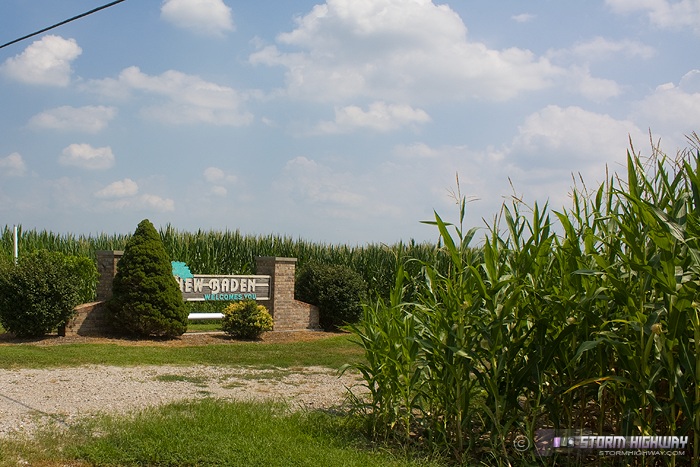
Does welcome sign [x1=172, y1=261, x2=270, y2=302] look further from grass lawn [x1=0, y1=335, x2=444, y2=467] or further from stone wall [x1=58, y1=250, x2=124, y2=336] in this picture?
grass lawn [x1=0, y1=335, x2=444, y2=467]

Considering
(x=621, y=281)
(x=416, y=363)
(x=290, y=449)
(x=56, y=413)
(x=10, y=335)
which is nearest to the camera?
(x=621, y=281)

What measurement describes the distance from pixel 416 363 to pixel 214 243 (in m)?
17.3

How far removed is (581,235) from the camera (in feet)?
17.4

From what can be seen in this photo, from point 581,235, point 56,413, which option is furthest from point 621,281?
point 56,413

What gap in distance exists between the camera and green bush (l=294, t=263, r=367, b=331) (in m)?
18.2

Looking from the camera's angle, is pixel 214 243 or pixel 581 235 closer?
pixel 581 235

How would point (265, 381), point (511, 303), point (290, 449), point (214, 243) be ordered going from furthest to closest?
point (214, 243) → point (265, 381) → point (290, 449) → point (511, 303)

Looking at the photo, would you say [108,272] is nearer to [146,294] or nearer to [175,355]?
[146,294]

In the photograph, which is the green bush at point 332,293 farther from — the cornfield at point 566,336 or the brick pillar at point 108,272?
the cornfield at point 566,336

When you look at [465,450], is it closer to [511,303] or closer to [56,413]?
[511,303]

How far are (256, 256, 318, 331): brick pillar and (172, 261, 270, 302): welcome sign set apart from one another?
24 cm

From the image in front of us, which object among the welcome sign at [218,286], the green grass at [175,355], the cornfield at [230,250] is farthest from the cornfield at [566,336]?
the cornfield at [230,250]

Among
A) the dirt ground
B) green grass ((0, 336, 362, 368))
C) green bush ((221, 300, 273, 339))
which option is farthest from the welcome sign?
green grass ((0, 336, 362, 368))

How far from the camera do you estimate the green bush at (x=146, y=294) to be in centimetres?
1409
